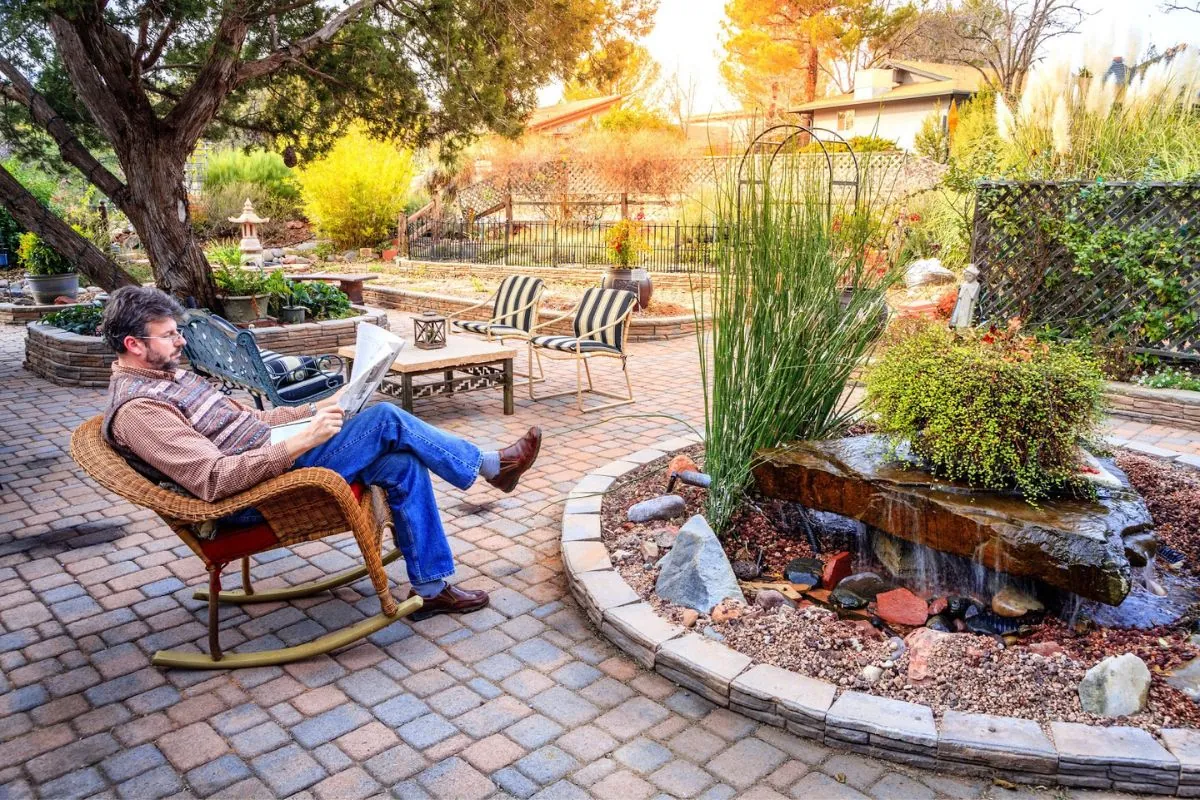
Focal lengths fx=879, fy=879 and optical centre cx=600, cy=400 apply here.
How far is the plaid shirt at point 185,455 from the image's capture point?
248cm

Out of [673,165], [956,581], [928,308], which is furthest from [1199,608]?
[673,165]

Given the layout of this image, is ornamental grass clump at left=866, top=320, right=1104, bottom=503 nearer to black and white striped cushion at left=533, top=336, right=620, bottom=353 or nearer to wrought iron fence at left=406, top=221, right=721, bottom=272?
black and white striped cushion at left=533, top=336, right=620, bottom=353

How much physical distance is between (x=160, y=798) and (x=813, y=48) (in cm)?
2735

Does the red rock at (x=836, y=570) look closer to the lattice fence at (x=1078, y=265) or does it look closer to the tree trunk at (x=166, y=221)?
the lattice fence at (x=1078, y=265)

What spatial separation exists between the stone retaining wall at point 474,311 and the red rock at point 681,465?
343cm

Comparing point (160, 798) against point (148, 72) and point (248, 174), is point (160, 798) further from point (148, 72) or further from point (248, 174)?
point (248, 174)

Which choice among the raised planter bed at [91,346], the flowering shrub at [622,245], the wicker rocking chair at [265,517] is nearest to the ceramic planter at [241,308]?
the raised planter bed at [91,346]

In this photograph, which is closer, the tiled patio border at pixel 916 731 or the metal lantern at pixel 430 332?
the tiled patio border at pixel 916 731

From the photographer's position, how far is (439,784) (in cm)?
216

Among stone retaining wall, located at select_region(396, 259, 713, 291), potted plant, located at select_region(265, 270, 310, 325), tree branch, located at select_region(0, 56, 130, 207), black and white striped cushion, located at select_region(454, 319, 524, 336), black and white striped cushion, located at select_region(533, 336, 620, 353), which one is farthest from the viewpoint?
stone retaining wall, located at select_region(396, 259, 713, 291)

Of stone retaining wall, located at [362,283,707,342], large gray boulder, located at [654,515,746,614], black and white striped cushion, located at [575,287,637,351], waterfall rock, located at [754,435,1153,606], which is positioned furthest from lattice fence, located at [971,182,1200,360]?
large gray boulder, located at [654,515,746,614]

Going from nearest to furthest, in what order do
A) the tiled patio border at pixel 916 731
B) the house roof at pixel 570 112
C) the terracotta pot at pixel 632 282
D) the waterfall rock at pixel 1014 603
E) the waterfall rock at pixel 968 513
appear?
1. the tiled patio border at pixel 916 731
2. the waterfall rock at pixel 968 513
3. the waterfall rock at pixel 1014 603
4. the terracotta pot at pixel 632 282
5. the house roof at pixel 570 112

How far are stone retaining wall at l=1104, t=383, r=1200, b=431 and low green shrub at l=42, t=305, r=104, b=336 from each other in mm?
7325

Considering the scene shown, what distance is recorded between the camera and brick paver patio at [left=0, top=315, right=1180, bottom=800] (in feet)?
7.14
